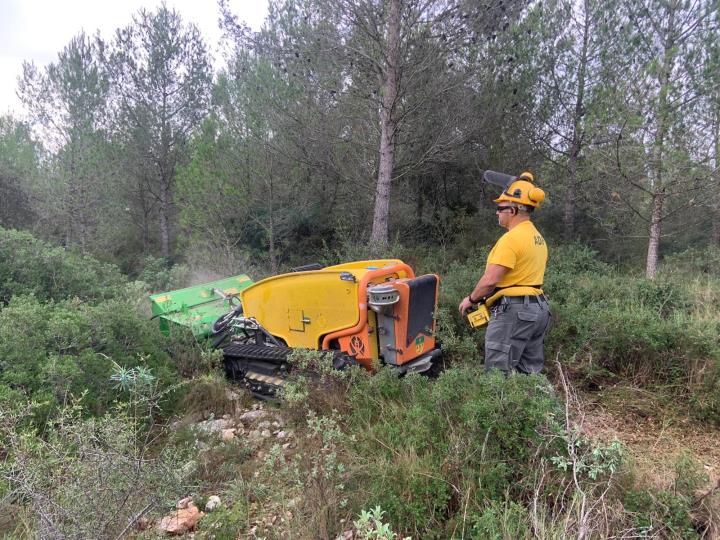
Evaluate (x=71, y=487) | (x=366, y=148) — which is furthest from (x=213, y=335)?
(x=366, y=148)

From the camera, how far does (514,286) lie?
333 cm

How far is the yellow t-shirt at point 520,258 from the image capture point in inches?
127

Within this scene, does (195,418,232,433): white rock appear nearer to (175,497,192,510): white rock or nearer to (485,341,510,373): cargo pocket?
(175,497,192,510): white rock

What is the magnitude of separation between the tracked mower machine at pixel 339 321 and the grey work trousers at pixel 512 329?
0.74 metres

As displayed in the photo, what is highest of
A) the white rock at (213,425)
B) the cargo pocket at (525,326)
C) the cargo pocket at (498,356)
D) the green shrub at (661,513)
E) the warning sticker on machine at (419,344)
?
the cargo pocket at (525,326)

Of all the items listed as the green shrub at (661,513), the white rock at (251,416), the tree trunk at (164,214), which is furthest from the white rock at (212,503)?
the tree trunk at (164,214)

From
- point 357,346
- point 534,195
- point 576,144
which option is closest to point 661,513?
point 534,195

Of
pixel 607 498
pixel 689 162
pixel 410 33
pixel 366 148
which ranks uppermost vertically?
pixel 410 33

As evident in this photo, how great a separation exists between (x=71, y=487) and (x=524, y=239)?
3.12 meters

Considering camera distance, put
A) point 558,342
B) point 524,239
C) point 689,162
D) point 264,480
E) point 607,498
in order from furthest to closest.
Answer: point 689,162
point 558,342
point 524,239
point 264,480
point 607,498

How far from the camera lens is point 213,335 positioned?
17.6ft

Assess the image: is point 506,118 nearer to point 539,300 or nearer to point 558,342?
point 558,342

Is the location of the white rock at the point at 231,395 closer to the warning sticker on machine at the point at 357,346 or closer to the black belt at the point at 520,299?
the warning sticker on machine at the point at 357,346

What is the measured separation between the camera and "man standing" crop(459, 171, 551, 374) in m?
3.27
